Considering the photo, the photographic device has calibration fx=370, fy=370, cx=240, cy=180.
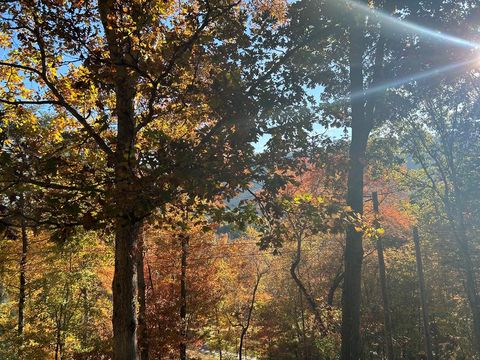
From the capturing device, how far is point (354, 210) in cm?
898

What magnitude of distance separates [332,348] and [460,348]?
29.7ft

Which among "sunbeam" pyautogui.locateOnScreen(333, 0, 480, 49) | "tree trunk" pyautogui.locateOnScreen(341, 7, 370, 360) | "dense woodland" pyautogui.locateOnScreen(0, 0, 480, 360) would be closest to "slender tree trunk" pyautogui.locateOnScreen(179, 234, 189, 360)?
"dense woodland" pyautogui.locateOnScreen(0, 0, 480, 360)

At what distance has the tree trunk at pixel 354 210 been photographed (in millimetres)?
8867

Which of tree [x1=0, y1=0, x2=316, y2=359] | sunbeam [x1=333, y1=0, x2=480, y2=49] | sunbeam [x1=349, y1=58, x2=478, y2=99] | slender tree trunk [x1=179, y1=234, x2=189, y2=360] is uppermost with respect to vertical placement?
sunbeam [x1=333, y1=0, x2=480, y2=49]

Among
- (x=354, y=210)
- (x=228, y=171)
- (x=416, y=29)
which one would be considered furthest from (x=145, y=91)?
(x=416, y=29)

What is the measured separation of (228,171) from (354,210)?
215 inches

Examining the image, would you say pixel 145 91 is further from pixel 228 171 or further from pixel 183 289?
pixel 183 289

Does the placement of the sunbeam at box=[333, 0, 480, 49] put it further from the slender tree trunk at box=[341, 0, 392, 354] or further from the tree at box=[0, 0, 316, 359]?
the tree at box=[0, 0, 316, 359]

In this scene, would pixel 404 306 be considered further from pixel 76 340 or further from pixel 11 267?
pixel 11 267

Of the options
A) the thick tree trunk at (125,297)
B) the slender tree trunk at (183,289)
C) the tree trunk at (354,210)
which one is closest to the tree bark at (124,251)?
the thick tree trunk at (125,297)

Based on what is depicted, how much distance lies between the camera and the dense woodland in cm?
434

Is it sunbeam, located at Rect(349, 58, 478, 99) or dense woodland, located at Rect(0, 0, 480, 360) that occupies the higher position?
sunbeam, located at Rect(349, 58, 478, 99)

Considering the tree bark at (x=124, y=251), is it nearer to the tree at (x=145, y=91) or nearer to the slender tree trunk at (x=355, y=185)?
the tree at (x=145, y=91)

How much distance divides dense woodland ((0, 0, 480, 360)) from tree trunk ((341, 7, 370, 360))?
5cm
